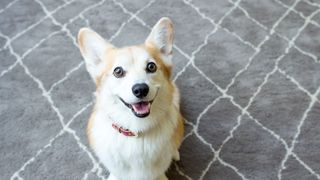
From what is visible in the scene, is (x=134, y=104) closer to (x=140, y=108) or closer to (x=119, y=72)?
(x=140, y=108)

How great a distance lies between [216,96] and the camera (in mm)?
2113

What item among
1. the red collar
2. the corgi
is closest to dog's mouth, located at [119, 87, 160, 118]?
the corgi

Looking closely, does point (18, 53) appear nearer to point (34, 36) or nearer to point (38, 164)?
point (34, 36)

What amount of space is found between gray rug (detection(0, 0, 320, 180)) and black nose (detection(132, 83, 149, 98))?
0.63m

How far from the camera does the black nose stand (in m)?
1.32

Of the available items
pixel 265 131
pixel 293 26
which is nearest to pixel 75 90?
pixel 265 131

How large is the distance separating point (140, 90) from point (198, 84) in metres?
0.88

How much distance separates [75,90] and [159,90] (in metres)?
0.81

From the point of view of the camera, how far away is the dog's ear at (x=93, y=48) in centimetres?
143

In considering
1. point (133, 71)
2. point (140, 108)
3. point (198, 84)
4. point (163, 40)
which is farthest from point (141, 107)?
point (198, 84)

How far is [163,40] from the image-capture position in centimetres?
150

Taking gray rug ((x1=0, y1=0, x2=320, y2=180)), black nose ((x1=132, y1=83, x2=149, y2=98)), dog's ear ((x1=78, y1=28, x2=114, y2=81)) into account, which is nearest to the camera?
black nose ((x1=132, y1=83, x2=149, y2=98))

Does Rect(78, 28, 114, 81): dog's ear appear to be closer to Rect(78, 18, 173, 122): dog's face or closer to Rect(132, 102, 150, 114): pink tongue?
Rect(78, 18, 173, 122): dog's face

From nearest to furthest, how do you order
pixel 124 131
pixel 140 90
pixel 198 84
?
pixel 140 90 < pixel 124 131 < pixel 198 84
